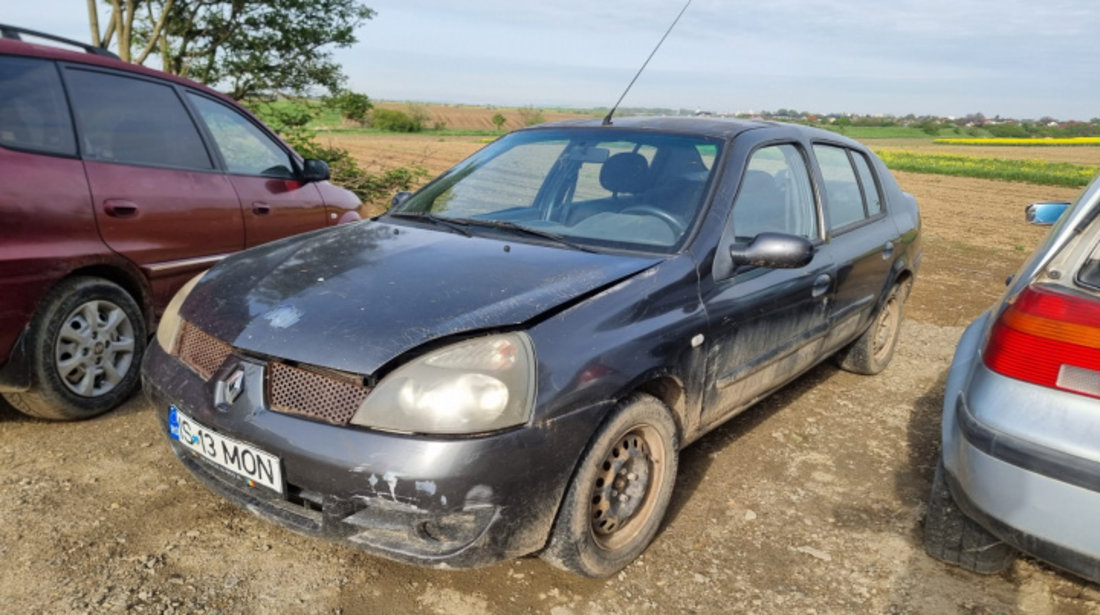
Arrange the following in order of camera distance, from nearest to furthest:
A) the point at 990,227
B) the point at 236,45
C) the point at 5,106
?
the point at 5,106 → the point at 236,45 → the point at 990,227

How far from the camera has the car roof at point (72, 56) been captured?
3.46 m

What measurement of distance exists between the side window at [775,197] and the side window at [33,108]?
3.05m

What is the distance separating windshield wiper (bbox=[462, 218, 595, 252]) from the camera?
9.81 ft

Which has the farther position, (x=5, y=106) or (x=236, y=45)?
(x=236, y=45)

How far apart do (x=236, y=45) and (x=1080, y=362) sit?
1371 cm

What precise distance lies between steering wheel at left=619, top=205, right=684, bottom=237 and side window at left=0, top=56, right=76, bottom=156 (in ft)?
8.48

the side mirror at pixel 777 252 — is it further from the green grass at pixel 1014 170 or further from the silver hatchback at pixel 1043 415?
the green grass at pixel 1014 170

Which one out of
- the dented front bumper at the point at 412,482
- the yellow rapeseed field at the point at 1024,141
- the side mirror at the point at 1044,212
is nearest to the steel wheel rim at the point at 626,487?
the dented front bumper at the point at 412,482

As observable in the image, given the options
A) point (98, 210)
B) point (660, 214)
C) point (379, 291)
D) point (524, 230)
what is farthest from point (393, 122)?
point (379, 291)

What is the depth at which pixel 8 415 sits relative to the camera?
3691mm

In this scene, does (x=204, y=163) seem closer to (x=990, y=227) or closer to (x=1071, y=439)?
(x=1071, y=439)

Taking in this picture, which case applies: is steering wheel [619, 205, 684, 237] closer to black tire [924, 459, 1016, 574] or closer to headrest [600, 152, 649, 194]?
Answer: headrest [600, 152, 649, 194]

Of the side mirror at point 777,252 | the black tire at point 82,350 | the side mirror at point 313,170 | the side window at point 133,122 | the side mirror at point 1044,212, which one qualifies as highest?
the side window at point 133,122

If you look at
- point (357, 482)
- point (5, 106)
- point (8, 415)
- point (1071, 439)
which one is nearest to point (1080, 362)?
point (1071, 439)
